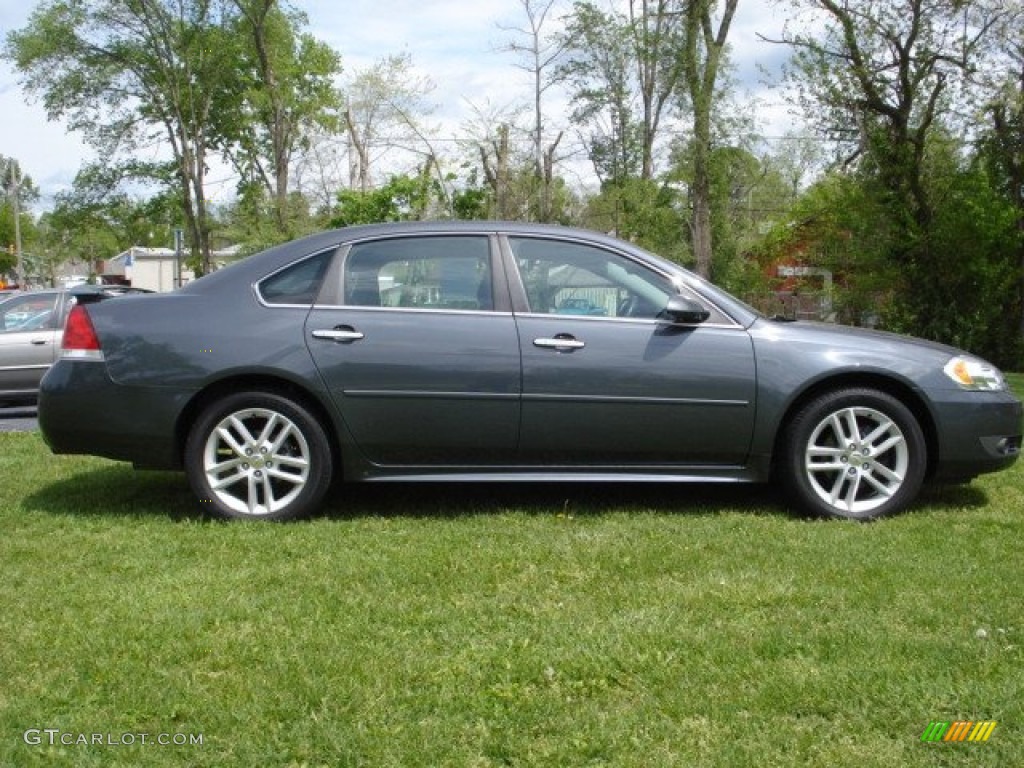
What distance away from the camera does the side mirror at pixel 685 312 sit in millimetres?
4965

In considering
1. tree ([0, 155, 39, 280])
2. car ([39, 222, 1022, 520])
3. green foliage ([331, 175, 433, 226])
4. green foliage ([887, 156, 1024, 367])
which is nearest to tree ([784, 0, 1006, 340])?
green foliage ([887, 156, 1024, 367])

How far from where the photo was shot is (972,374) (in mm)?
5191

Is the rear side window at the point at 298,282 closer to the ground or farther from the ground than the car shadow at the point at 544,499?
farther from the ground

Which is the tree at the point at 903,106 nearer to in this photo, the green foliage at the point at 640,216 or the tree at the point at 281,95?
the green foliage at the point at 640,216

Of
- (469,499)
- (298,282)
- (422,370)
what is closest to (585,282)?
(422,370)

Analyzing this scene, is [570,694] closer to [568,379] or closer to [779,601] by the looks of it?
[779,601]

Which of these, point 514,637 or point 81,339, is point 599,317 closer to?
point 514,637

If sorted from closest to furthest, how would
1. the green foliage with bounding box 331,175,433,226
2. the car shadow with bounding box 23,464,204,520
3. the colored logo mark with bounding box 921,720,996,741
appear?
1. the colored logo mark with bounding box 921,720,996,741
2. the car shadow with bounding box 23,464,204,520
3. the green foliage with bounding box 331,175,433,226

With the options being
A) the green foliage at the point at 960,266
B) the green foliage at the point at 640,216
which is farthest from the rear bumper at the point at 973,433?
the green foliage at the point at 640,216

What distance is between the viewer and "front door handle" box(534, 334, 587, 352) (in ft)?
16.3

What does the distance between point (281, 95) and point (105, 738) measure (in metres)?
31.3

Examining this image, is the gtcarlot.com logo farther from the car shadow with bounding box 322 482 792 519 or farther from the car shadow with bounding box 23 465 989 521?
the car shadow with bounding box 322 482 792 519

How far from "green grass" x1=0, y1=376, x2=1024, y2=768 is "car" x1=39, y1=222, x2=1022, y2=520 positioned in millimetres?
268

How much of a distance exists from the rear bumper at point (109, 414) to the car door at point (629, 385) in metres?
1.74
